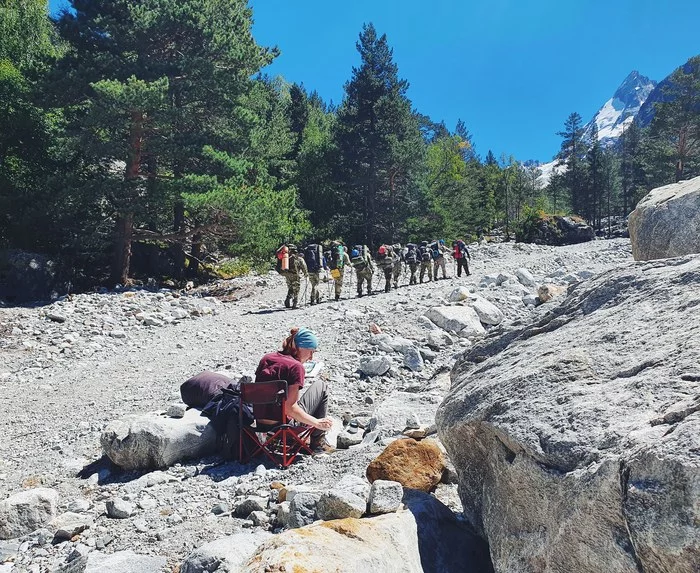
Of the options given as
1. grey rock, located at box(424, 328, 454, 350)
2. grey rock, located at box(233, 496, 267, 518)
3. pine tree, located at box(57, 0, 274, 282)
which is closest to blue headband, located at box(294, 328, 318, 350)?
grey rock, located at box(233, 496, 267, 518)

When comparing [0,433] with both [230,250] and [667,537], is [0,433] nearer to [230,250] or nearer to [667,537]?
[667,537]

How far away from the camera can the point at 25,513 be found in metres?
4.89

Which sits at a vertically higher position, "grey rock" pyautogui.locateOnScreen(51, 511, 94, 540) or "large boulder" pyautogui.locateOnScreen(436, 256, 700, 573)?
"large boulder" pyautogui.locateOnScreen(436, 256, 700, 573)

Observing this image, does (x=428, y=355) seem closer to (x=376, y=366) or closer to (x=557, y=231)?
(x=376, y=366)

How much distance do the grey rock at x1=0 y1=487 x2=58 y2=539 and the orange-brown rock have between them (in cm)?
302

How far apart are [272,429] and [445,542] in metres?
2.96

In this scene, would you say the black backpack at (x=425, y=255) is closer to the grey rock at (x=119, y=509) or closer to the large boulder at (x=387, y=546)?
the grey rock at (x=119, y=509)

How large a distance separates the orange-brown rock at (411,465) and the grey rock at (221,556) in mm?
1126

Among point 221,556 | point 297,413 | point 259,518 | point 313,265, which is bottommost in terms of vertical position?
point 259,518

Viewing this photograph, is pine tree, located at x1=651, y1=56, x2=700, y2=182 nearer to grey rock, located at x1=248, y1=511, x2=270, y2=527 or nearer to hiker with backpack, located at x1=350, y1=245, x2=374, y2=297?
hiker with backpack, located at x1=350, y1=245, x2=374, y2=297

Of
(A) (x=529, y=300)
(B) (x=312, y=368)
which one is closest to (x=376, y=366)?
(B) (x=312, y=368)

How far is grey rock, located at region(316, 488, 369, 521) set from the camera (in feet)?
11.2

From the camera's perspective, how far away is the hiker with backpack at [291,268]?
17141 millimetres

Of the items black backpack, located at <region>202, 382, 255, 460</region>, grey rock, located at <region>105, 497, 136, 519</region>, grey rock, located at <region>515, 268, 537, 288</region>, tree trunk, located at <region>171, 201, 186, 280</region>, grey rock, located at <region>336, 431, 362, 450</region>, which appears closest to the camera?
grey rock, located at <region>105, 497, 136, 519</region>
